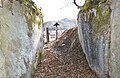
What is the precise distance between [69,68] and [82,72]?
1.93 ft

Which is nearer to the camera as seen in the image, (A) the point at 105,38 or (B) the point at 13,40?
(B) the point at 13,40

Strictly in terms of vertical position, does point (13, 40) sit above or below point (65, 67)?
above

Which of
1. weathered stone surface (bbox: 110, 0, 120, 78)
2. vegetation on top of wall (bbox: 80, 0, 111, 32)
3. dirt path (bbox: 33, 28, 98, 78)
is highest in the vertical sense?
vegetation on top of wall (bbox: 80, 0, 111, 32)

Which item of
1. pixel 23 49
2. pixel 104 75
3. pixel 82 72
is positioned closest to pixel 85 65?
pixel 82 72

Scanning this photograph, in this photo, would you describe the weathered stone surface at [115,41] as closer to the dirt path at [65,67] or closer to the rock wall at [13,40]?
the dirt path at [65,67]

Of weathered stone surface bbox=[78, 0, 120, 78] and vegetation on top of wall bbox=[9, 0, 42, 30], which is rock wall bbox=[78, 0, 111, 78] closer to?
weathered stone surface bbox=[78, 0, 120, 78]

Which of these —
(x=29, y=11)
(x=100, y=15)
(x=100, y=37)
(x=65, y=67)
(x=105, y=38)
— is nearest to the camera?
(x=105, y=38)

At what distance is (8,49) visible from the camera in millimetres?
3955

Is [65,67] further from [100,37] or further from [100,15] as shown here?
[100,15]

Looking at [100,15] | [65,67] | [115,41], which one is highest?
[100,15]

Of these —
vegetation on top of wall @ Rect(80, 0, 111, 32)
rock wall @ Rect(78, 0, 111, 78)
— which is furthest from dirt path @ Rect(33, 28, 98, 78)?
vegetation on top of wall @ Rect(80, 0, 111, 32)

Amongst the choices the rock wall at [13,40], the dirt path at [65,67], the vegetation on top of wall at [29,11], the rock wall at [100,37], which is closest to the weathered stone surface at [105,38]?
the rock wall at [100,37]

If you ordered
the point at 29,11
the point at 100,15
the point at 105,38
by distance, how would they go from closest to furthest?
the point at 105,38 → the point at 100,15 → the point at 29,11

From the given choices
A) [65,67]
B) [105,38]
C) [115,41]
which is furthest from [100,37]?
[65,67]
